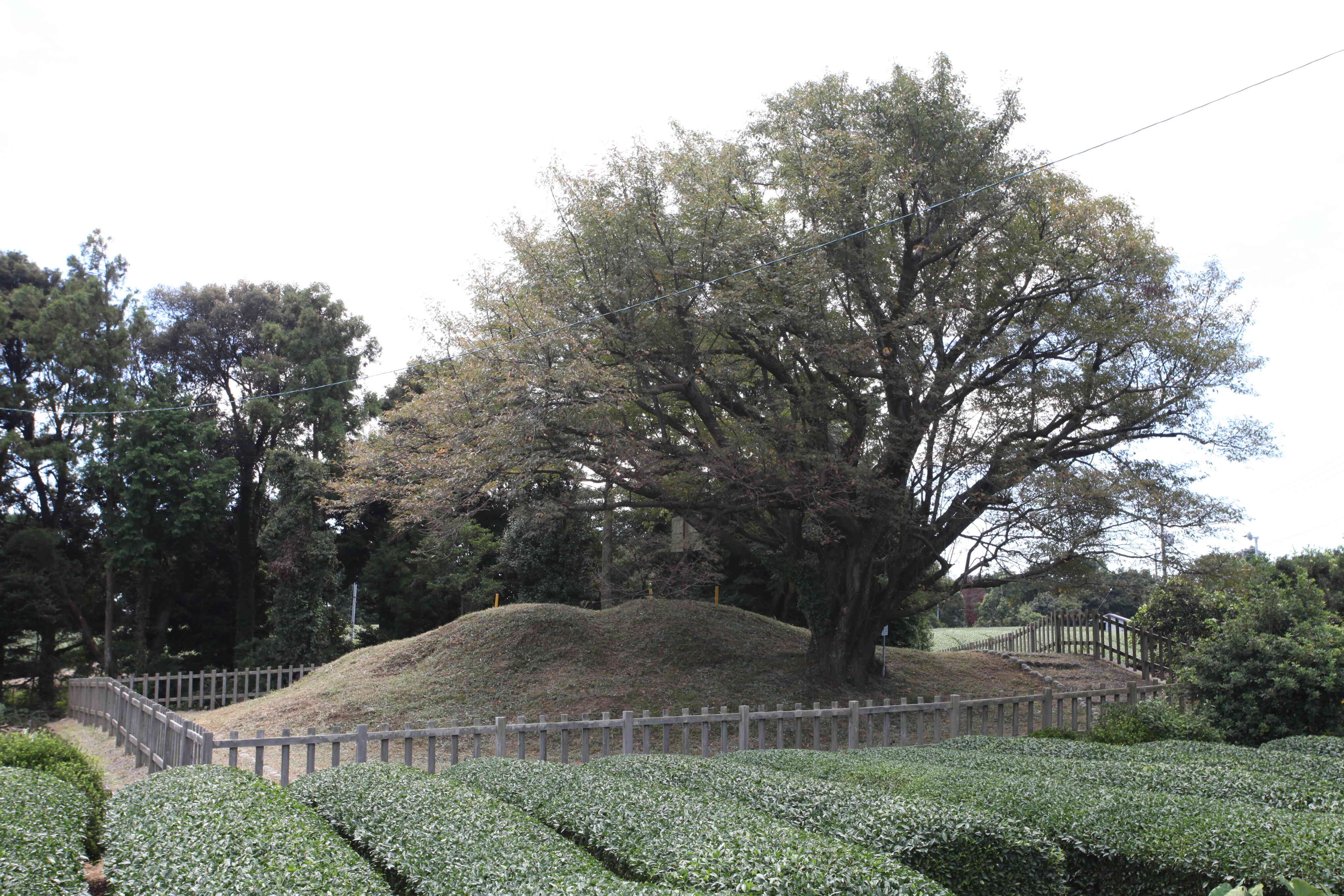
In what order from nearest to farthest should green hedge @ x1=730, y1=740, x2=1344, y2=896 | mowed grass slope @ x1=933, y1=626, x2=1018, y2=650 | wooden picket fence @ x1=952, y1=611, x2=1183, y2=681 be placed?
green hedge @ x1=730, y1=740, x2=1344, y2=896
wooden picket fence @ x1=952, y1=611, x2=1183, y2=681
mowed grass slope @ x1=933, y1=626, x2=1018, y2=650

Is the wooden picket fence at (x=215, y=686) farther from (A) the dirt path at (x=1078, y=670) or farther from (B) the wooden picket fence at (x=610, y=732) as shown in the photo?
(A) the dirt path at (x=1078, y=670)

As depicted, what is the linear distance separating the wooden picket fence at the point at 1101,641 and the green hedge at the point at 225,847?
55.5ft

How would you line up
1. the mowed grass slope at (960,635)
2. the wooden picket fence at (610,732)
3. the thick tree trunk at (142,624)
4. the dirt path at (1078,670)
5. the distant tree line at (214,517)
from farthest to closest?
the mowed grass slope at (960,635) → the thick tree trunk at (142,624) → the distant tree line at (214,517) → the dirt path at (1078,670) → the wooden picket fence at (610,732)

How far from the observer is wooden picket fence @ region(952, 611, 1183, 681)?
20.0 meters

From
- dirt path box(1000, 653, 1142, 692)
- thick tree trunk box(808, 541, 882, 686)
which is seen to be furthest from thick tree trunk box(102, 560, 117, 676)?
dirt path box(1000, 653, 1142, 692)

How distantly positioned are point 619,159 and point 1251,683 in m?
12.2

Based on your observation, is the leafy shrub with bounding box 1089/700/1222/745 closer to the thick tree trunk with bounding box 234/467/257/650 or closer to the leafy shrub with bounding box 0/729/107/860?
the leafy shrub with bounding box 0/729/107/860

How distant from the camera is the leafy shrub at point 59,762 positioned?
7250mm

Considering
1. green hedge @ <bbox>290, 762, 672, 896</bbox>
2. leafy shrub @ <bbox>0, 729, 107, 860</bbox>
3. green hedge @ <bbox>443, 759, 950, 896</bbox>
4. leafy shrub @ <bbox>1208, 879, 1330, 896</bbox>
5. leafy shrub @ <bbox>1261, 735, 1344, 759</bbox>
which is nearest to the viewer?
leafy shrub @ <bbox>1208, 879, 1330, 896</bbox>

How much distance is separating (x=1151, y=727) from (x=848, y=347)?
684 cm

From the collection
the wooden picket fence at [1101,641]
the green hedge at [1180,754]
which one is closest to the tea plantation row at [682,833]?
the green hedge at [1180,754]

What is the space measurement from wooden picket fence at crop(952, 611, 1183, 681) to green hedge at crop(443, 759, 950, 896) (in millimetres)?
15017

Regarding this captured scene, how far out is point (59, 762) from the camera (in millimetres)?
8266

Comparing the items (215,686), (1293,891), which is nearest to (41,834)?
(1293,891)
